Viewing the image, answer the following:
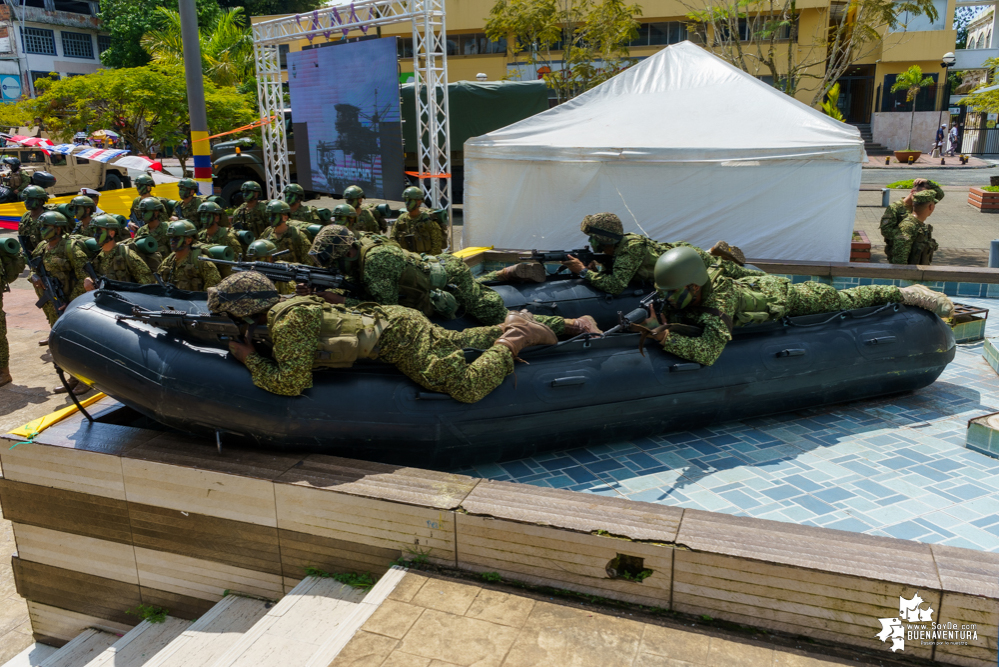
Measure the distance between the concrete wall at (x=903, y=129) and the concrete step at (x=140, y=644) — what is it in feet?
111

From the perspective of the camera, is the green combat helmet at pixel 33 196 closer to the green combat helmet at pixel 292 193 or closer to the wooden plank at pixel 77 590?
the green combat helmet at pixel 292 193

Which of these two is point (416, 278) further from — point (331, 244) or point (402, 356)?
point (402, 356)

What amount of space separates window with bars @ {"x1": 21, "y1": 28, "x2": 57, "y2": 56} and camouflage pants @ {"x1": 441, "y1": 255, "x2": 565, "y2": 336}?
152 feet

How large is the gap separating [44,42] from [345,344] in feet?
161

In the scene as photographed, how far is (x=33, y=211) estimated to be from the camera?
8.25 metres

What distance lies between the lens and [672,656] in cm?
296

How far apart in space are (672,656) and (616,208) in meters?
7.41

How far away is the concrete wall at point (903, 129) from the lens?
30109mm

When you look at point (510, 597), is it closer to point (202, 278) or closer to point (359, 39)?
point (202, 278)

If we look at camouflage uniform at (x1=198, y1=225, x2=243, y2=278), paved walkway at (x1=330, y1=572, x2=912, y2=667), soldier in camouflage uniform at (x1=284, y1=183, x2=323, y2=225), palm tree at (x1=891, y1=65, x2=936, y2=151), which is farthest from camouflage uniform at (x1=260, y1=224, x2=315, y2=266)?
palm tree at (x1=891, y1=65, x2=936, y2=151)

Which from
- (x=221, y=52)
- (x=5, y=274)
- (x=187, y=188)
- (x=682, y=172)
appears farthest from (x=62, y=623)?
(x=221, y=52)

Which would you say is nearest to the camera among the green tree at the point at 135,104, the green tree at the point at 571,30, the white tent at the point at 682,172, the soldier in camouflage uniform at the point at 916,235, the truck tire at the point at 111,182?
the soldier in camouflage uniform at the point at 916,235

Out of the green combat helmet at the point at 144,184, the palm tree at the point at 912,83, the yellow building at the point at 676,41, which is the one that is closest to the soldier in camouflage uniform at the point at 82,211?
the green combat helmet at the point at 144,184

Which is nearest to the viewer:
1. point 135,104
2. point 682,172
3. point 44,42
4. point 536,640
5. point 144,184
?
point 536,640
